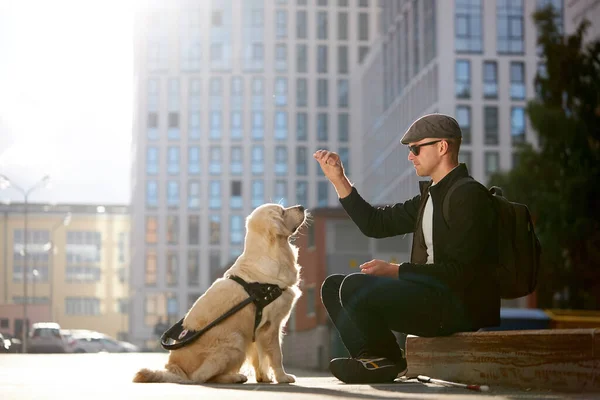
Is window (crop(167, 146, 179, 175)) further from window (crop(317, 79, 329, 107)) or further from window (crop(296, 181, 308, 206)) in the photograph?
window (crop(317, 79, 329, 107))

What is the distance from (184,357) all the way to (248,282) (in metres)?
0.66

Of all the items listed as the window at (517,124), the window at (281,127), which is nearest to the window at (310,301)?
the window at (517,124)

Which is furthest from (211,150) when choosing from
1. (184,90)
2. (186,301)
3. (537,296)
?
(537,296)

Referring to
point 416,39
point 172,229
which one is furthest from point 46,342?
point 172,229

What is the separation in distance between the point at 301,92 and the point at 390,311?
111 meters

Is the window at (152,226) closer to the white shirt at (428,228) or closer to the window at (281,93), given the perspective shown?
the window at (281,93)

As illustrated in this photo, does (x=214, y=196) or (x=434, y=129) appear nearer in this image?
(x=434, y=129)

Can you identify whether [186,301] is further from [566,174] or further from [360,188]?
[566,174]

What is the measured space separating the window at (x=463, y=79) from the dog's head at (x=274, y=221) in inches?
2619

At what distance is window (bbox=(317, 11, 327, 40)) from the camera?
4675 inches

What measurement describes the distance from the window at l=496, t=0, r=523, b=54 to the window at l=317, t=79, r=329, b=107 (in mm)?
42279

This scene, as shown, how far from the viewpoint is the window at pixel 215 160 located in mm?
118750

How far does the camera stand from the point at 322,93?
117 metres

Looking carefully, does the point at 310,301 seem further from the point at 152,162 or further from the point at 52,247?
the point at 52,247
